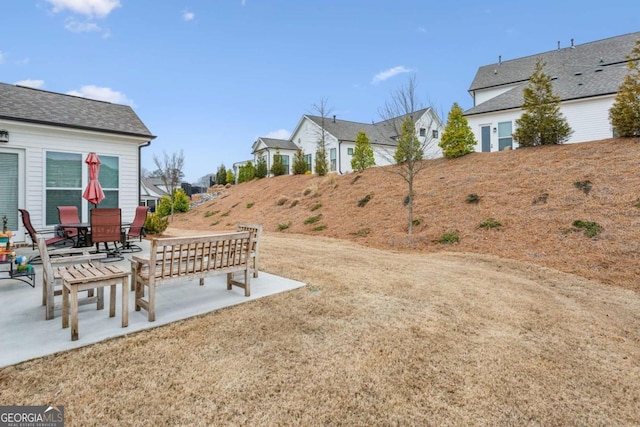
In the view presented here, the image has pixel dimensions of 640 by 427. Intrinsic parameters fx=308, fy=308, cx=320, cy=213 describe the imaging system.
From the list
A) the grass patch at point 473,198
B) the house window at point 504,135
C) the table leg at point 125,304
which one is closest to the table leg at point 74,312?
the table leg at point 125,304

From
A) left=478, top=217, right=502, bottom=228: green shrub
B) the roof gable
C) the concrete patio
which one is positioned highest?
the roof gable

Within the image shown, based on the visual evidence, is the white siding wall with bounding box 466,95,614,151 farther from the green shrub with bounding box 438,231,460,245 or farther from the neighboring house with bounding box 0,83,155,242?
the neighboring house with bounding box 0,83,155,242

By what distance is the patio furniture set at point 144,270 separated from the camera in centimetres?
326

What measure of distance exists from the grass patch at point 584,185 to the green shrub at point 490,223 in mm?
2791

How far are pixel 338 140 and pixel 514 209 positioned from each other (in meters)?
18.5

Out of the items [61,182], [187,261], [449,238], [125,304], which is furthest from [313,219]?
[125,304]

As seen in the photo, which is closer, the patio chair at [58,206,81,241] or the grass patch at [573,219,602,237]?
the grass patch at [573,219,602,237]

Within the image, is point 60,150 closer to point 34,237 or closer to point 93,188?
point 93,188

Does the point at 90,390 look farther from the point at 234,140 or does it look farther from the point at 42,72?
the point at 234,140

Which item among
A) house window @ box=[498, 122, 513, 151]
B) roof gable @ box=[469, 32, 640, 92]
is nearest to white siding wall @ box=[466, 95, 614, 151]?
house window @ box=[498, 122, 513, 151]

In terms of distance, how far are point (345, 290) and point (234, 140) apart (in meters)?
34.9

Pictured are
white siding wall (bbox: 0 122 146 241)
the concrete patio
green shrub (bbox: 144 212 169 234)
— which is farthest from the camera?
green shrub (bbox: 144 212 169 234)

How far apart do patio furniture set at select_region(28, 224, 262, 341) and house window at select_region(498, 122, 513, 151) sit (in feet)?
56.6

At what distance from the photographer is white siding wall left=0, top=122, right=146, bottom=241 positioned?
7832 millimetres
